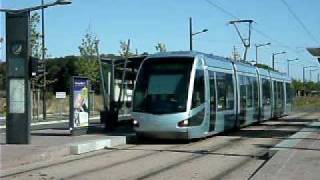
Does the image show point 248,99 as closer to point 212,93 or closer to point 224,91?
point 224,91

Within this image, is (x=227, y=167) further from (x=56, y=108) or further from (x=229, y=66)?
(x=56, y=108)

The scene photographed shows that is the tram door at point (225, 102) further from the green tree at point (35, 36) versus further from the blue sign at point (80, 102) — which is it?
the green tree at point (35, 36)

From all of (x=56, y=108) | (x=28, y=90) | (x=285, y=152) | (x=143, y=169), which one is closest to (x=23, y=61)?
(x=28, y=90)

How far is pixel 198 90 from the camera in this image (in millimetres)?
21109

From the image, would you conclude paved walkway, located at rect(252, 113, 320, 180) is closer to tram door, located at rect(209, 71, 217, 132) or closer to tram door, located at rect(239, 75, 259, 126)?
tram door, located at rect(209, 71, 217, 132)

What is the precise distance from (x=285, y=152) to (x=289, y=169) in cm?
311

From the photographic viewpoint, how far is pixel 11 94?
1909 cm

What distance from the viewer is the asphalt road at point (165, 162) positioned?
42.9ft

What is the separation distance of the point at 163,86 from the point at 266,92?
48.9ft

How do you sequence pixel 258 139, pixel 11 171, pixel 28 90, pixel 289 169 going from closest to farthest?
pixel 289 169, pixel 11 171, pixel 28 90, pixel 258 139

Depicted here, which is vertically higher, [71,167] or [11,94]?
[11,94]

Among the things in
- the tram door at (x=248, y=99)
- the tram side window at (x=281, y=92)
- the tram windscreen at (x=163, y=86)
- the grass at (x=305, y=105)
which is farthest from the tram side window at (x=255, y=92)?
the grass at (x=305, y=105)

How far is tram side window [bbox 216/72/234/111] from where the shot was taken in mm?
23594

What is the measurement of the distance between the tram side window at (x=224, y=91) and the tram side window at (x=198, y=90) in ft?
6.64
